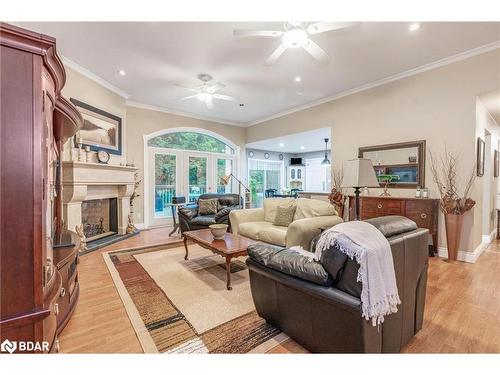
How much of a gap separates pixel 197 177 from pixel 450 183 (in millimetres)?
5670

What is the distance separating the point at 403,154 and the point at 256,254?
366cm

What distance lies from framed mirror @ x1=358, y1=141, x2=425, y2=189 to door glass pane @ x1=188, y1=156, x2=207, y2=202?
174 inches

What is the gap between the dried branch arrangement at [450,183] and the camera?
3438mm

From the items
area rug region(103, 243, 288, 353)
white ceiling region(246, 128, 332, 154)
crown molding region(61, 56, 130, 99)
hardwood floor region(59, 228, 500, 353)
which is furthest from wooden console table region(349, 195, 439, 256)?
crown molding region(61, 56, 130, 99)

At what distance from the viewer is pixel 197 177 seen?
7.02 meters

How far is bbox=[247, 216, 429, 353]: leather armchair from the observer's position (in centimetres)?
131

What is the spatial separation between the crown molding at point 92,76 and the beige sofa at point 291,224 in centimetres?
344

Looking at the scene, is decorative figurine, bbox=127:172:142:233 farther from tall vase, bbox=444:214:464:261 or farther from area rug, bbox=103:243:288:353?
tall vase, bbox=444:214:464:261

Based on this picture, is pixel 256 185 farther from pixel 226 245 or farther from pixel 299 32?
pixel 299 32

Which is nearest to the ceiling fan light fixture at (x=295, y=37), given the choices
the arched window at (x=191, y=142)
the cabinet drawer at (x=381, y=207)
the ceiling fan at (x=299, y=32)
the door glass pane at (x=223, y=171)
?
the ceiling fan at (x=299, y=32)

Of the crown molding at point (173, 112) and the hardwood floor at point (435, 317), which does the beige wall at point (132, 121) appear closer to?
the crown molding at point (173, 112)

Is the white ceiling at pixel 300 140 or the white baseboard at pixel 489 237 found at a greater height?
the white ceiling at pixel 300 140

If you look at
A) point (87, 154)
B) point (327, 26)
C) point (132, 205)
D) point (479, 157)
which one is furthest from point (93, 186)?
point (479, 157)
